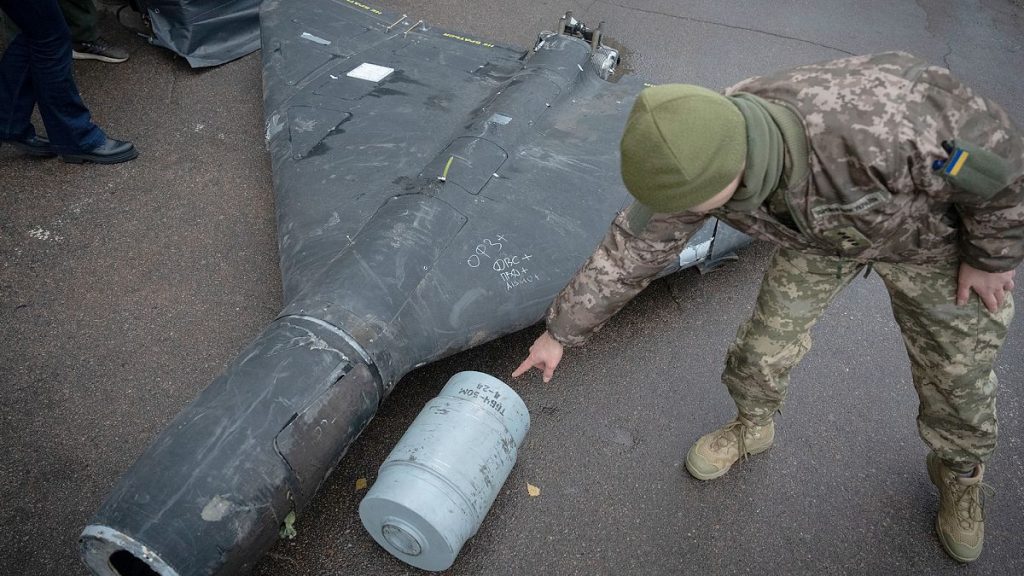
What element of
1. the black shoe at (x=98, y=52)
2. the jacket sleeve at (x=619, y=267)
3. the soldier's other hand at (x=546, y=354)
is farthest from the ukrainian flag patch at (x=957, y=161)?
the black shoe at (x=98, y=52)

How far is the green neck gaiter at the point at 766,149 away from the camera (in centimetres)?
151

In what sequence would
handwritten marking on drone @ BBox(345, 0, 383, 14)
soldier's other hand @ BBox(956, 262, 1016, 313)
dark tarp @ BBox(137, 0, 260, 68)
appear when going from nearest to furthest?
soldier's other hand @ BBox(956, 262, 1016, 313), handwritten marking on drone @ BBox(345, 0, 383, 14), dark tarp @ BBox(137, 0, 260, 68)

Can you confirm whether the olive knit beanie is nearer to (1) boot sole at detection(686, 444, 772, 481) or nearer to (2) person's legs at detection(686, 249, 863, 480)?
(2) person's legs at detection(686, 249, 863, 480)

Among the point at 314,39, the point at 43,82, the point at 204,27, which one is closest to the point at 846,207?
the point at 314,39

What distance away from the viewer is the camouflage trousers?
6.13 ft

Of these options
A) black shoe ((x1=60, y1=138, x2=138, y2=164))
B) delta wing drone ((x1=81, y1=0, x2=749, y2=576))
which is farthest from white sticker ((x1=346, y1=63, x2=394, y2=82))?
black shoe ((x1=60, y1=138, x2=138, y2=164))

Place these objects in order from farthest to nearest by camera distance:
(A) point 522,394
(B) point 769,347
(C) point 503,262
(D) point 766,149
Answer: (A) point 522,394 < (C) point 503,262 < (B) point 769,347 < (D) point 766,149

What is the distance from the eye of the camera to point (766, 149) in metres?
1.52

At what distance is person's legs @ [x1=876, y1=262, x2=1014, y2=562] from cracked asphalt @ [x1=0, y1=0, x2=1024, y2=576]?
0.17 metres

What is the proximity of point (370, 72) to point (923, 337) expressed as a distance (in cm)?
295

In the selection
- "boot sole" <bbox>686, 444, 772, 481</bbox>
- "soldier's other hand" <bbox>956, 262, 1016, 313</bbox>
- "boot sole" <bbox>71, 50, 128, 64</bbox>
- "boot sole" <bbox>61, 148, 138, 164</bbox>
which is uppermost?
"soldier's other hand" <bbox>956, 262, 1016, 313</bbox>

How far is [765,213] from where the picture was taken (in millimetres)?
1782

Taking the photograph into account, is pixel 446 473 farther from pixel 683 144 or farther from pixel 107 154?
pixel 107 154

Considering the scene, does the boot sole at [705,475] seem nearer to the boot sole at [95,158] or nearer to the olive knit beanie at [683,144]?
the olive knit beanie at [683,144]
